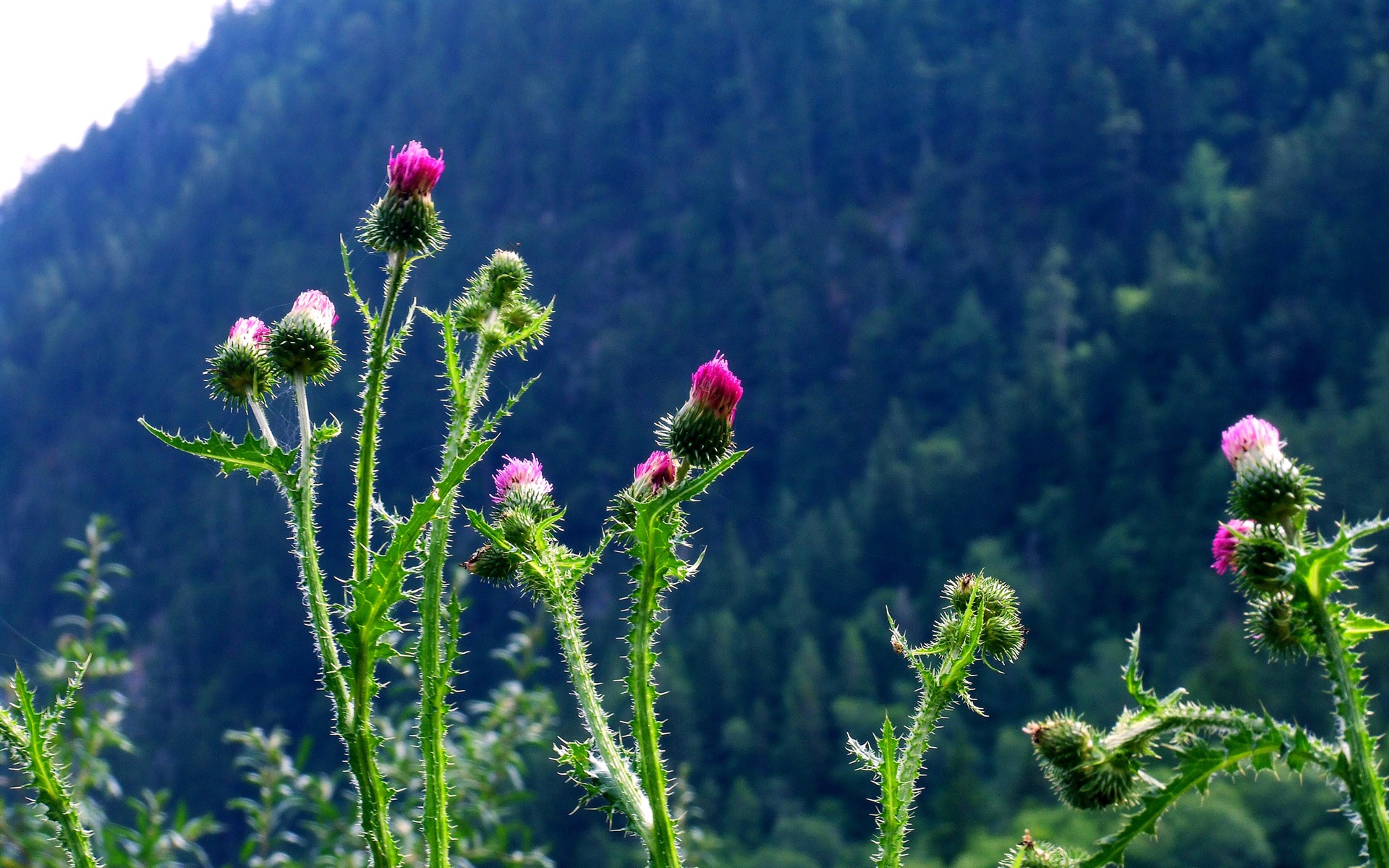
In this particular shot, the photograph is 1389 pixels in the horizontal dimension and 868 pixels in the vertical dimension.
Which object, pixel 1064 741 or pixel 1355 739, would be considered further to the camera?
pixel 1064 741

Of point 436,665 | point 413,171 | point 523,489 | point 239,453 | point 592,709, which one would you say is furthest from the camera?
point 413,171

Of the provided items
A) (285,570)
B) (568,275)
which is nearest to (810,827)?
(285,570)

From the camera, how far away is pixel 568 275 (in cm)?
14950

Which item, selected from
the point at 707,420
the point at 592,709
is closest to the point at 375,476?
the point at 592,709

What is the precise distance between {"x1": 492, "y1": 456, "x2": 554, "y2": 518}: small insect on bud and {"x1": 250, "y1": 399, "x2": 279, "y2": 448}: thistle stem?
437mm

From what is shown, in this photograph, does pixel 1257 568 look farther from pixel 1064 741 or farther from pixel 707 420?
pixel 707 420

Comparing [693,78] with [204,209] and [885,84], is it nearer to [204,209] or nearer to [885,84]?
[885,84]

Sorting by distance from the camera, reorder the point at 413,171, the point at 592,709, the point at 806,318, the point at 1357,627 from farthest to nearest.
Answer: the point at 806,318 → the point at 413,171 → the point at 592,709 → the point at 1357,627

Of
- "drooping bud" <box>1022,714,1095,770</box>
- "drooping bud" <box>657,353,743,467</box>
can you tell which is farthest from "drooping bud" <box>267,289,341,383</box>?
"drooping bud" <box>1022,714,1095,770</box>

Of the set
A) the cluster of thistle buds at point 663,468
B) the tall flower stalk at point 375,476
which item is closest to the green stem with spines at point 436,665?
the tall flower stalk at point 375,476

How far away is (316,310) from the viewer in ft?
8.12

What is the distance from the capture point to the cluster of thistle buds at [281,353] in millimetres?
2422

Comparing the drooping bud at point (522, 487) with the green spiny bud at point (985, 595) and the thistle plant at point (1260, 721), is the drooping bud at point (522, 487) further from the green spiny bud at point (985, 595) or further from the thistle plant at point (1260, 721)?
the thistle plant at point (1260, 721)

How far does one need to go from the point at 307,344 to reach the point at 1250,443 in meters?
1.73
